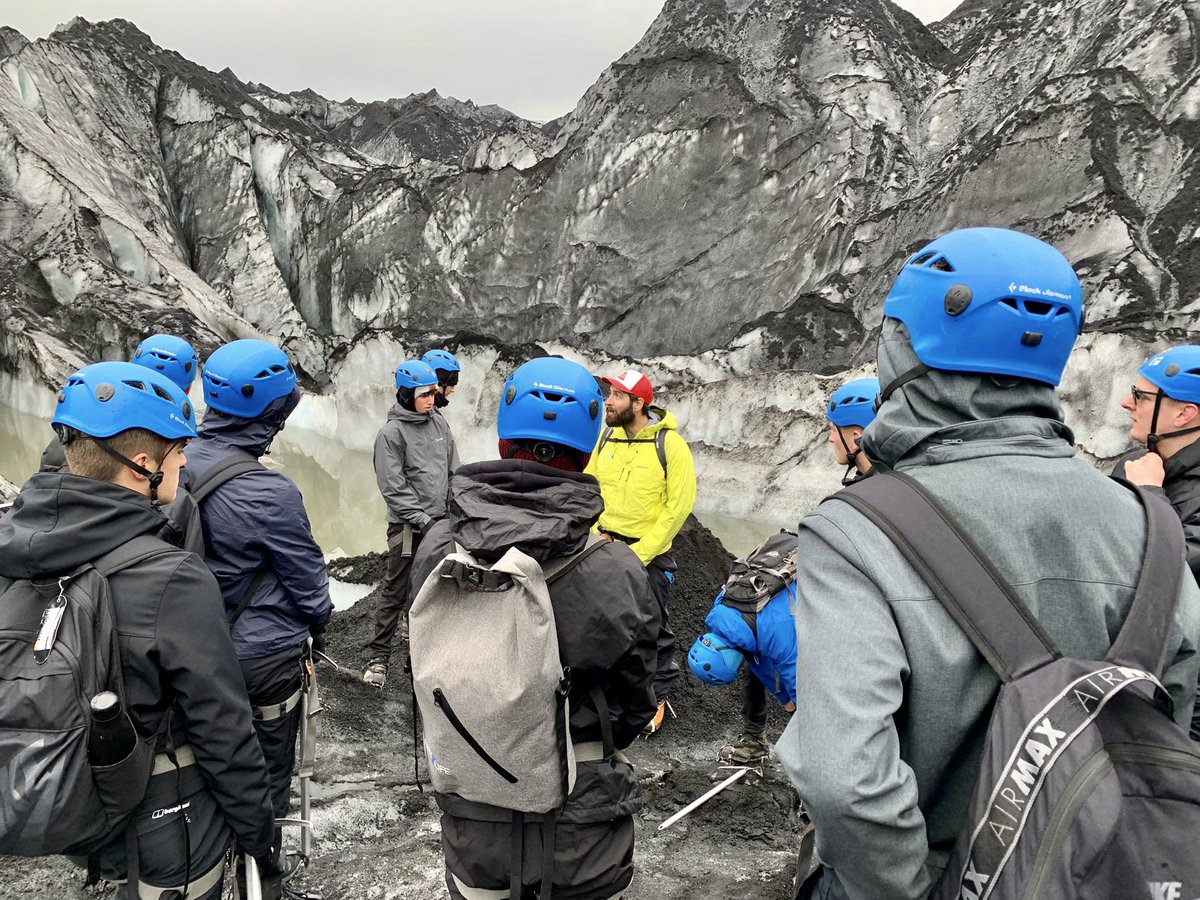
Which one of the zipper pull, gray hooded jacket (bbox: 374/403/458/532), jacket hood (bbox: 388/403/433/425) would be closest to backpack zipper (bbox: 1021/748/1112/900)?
the zipper pull

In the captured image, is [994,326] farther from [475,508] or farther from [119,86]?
[119,86]

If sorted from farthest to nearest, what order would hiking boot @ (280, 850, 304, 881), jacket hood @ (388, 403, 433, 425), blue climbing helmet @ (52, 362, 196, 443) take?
jacket hood @ (388, 403, 433, 425) < hiking boot @ (280, 850, 304, 881) < blue climbing helmet @ (52, 362, 196, 443)

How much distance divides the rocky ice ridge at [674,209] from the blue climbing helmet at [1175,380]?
9.31 m

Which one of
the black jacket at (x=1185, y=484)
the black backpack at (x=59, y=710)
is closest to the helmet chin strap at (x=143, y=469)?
the black backpack at (x=59, y=710)

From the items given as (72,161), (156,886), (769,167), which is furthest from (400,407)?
(72,161)

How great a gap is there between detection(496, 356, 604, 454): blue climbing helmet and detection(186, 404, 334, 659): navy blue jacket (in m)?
1.09

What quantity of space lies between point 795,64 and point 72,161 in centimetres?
2405

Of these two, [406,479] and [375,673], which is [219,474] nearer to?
[406,479]

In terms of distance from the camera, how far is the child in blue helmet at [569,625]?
73.3 inches

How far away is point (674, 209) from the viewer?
80.8 feet

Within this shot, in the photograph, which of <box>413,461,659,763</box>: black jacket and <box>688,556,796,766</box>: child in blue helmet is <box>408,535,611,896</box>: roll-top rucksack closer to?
<box>413,461,659,763</box>: black jacket

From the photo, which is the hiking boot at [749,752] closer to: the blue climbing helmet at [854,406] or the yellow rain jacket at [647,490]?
the yellow rain jacket at [647,490]

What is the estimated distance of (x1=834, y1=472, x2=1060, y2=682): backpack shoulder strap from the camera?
1.15m

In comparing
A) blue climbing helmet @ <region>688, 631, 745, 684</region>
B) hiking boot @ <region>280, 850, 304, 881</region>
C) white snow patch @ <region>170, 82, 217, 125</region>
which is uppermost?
white snow patch @ <region>170, 82, 217, 125</region>
